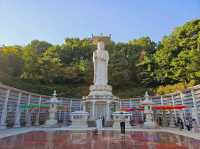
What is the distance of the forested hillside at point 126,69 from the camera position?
91.8 ft

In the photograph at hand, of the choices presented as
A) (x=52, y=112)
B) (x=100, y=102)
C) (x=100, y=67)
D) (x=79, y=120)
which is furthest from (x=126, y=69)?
(x=52, y=112)

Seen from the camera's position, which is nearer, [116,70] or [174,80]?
[174,80]

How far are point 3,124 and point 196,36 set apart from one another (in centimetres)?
2809

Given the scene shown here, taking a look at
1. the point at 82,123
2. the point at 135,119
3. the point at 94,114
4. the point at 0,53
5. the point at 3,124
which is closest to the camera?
the point at 3,124

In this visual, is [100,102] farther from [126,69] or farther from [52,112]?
[126,69]

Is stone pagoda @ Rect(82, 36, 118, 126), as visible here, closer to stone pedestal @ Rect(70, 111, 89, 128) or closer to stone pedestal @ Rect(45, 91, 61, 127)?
stone pedestal @ Rect(70, 111, 89, 128)

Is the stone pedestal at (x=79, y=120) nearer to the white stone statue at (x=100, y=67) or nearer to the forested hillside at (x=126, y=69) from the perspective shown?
the white stone statue at (x=100, y=67)

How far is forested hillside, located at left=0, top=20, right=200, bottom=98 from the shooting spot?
91.8 feet

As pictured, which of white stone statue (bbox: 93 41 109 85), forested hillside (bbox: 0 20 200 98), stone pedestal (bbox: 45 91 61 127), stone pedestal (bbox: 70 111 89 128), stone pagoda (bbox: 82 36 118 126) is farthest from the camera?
forested hillside (bbox: 0 20 200 98)

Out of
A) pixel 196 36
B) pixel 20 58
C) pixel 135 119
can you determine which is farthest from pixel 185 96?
pixel 20 58

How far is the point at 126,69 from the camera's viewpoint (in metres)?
35.3

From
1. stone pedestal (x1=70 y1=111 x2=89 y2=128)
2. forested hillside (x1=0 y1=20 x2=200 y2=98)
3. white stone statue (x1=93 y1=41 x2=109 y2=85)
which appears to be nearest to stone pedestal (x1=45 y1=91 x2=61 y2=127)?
stone pedestal (x1=70 y1=111 x2=89 y2=128)

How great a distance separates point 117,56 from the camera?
122 feet

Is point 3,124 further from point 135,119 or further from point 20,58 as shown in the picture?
point 20,58
